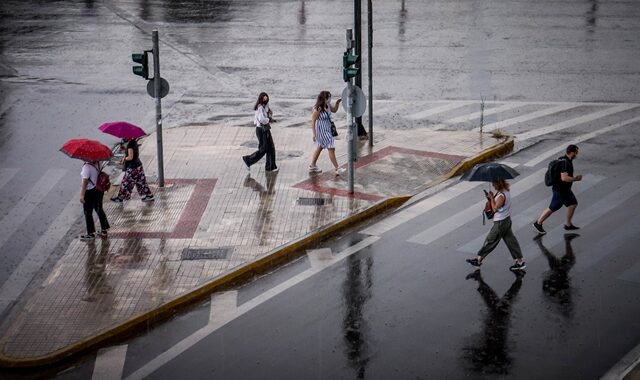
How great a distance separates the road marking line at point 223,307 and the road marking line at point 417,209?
135 inches

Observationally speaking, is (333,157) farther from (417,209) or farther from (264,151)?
(417,209)

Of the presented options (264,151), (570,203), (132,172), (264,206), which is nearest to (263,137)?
(264,151)

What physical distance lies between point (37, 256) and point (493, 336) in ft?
25.0

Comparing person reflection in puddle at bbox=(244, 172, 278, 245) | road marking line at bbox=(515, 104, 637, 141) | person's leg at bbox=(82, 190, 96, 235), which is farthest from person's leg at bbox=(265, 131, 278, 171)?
road marking line at bbox=(515, 104, 637, 141)

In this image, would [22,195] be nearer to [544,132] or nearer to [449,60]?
[544,132]

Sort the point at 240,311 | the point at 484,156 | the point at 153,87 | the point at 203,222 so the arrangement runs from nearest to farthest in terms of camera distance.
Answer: the point at 240,311 → the point at 203,222 → the point at 153,87 → the point at 484,156

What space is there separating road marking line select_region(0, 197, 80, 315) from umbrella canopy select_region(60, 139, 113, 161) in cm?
165

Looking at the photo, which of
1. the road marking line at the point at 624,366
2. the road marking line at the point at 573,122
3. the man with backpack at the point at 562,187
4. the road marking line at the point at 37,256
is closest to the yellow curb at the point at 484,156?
the road marking line at the point at 573,122

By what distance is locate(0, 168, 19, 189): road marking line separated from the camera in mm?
20953

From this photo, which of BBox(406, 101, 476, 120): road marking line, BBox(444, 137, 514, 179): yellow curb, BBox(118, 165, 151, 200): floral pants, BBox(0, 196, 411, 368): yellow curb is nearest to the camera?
BBox(0, 196, 411, 368): yellow curb

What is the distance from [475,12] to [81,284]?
26.6 meters

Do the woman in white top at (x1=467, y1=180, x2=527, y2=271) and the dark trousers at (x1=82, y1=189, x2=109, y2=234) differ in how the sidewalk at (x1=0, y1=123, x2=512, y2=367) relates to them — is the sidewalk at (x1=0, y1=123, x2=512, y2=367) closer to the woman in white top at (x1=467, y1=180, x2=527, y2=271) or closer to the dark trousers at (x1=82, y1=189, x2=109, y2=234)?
the dark trousers at (x1=82, y1=189, x2=109, y2=234)

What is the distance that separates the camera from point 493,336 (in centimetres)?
1370

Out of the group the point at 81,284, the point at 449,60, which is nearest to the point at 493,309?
the point at 81,284
